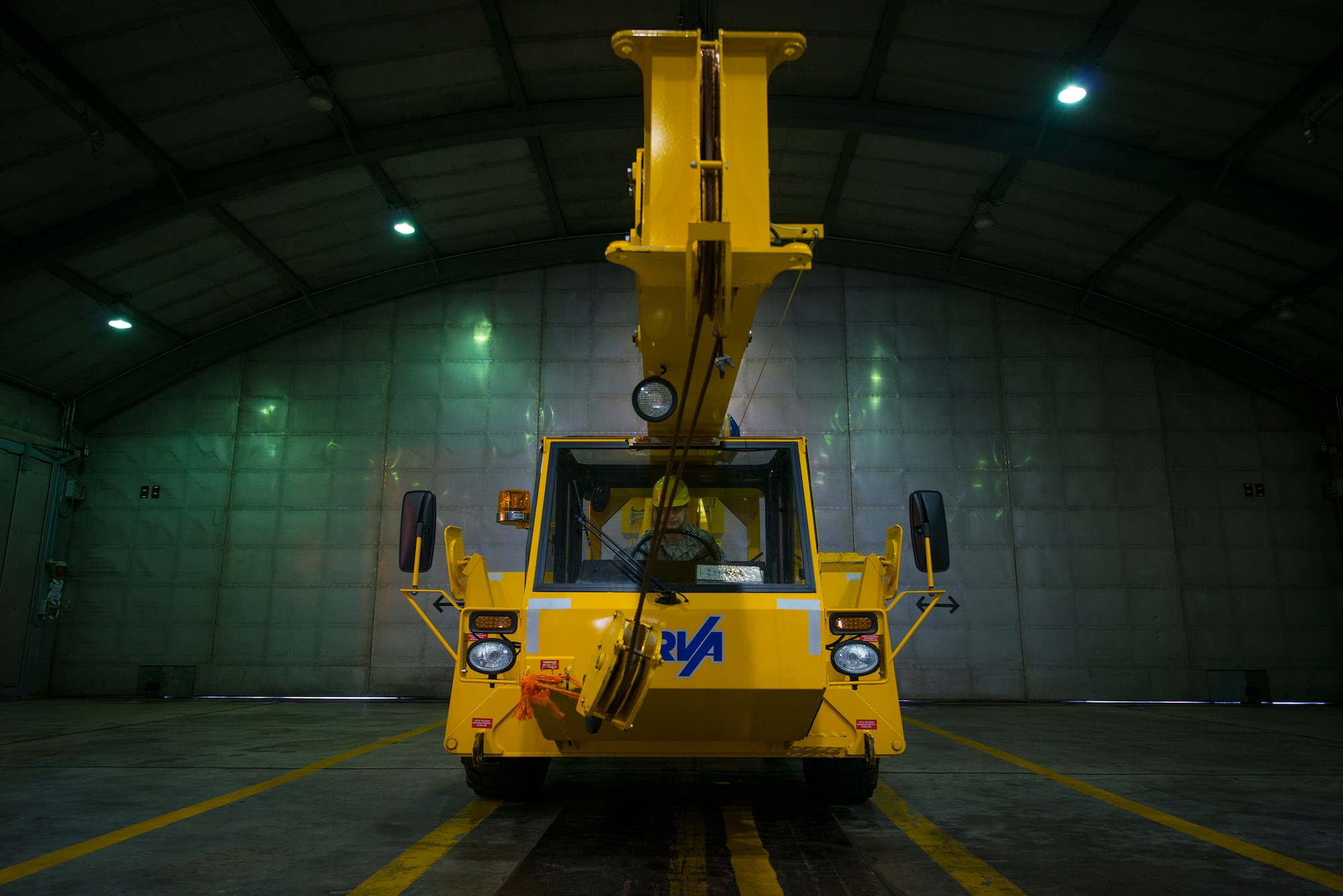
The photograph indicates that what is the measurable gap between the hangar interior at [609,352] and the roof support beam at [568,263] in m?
0.07

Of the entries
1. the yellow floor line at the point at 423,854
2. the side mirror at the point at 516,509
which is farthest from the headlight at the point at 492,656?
the yellow floor line at the point at 423,854

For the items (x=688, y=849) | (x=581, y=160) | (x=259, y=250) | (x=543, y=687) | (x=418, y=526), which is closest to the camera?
(x=543, y=687)

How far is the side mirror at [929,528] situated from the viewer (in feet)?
13.1

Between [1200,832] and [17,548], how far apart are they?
50.7 feet

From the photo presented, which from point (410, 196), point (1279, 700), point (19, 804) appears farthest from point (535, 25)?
point (1279, 700)

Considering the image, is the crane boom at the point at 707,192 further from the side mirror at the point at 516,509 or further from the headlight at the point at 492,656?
the headlight at the point at 492,656

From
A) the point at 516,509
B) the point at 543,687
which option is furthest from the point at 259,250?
the point at 543,687

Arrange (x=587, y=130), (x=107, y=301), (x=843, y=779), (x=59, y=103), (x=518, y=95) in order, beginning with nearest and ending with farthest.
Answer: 1. (x=843, y=779)
2. (x=59, y=103)
3. (x=518, y=95)
4. (x=587, y=130)
5. (x=107, y=301)

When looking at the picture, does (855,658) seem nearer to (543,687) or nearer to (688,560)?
(688,560)

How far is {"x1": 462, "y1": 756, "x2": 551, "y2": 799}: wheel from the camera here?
4617 mm

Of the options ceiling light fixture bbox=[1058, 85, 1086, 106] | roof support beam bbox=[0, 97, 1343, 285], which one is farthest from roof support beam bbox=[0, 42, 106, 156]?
ceiling light fixture bbox=[1058, 85, 1086, 106]

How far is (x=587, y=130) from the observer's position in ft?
35.1

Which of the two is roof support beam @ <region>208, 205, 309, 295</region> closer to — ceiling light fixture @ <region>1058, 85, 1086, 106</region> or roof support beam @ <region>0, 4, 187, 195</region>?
roof support beam @ <region>0, 4, 187, 195</region>

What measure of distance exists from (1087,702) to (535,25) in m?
12.6
